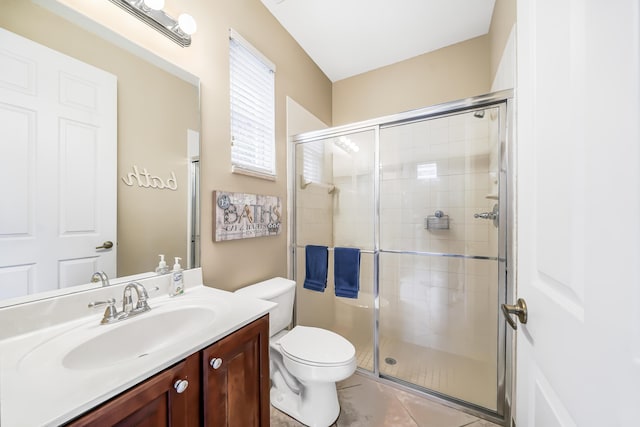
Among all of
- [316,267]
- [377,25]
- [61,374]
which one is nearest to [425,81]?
[377,25]

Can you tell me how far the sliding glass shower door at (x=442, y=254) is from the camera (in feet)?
5.49

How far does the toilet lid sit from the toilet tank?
101 mm

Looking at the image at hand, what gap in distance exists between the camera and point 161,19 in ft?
3.71

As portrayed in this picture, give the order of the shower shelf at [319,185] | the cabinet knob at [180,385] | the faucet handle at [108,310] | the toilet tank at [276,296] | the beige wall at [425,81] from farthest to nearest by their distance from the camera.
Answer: the shower shelf at [319,185] < the beige wall at [425,81] < the toilet tank at [276,296] < the faucet handle at [108,310] < the cabinet knob at [180,385]

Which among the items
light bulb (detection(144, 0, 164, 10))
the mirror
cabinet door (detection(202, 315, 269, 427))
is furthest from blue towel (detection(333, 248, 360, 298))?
light bulb (detection(144, 0, 164, 10))

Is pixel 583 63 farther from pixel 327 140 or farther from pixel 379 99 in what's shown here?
pixel 379 99

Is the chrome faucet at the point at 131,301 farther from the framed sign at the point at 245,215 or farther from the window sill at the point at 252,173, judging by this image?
the window sill at the point at 252,173

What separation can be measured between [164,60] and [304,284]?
5.83 ft

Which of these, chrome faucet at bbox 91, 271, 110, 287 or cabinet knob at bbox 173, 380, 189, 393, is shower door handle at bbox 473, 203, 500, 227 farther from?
chrome faucet at bbox 91, 271, 110, 287

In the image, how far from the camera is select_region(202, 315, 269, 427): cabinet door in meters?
0.81

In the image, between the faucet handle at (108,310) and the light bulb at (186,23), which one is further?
the light bulb at (186,23)

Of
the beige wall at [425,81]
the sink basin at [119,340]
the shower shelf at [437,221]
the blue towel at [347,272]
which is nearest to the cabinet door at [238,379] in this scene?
the sink basin at [119,340]

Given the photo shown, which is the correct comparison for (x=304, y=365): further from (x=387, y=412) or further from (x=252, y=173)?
(x=252, y=173)

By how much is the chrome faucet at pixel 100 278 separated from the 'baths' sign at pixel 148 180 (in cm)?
39
